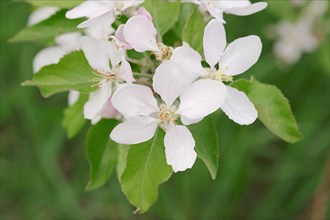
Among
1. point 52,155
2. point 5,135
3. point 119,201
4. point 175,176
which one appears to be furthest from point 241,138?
point 5,135

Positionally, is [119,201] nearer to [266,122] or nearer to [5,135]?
[5,135]

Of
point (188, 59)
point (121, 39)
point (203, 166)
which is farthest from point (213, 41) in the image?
point (203, 166)

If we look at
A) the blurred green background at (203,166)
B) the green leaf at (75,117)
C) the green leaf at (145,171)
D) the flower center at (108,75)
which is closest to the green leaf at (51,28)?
the green leaf at (75,117)

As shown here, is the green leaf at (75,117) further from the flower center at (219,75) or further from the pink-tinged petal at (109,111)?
the flower center at (219,75)

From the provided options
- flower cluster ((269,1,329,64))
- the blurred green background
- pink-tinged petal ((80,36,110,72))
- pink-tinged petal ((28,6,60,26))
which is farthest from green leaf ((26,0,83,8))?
flower cluster ((269,1,329,64))

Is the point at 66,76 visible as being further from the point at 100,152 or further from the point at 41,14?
the point at 41,14

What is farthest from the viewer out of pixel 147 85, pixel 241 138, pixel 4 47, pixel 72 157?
pixel 72 157
